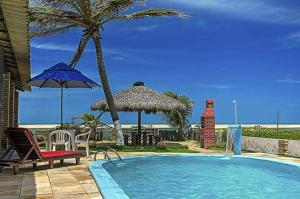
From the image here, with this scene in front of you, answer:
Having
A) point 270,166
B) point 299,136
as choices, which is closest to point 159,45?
point 299,136

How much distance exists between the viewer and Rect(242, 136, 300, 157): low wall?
580 inches

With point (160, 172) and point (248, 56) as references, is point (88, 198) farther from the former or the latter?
point (248, 56)

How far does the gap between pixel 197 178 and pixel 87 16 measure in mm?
9107

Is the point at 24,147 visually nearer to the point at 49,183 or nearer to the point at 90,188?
the point at 49,183

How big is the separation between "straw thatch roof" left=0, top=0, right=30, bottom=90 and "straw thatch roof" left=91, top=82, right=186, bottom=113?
277 inches

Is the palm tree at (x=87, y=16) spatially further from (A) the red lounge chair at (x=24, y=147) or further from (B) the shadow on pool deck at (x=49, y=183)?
(B) the shadow on pool deck at (x=49, y=183)

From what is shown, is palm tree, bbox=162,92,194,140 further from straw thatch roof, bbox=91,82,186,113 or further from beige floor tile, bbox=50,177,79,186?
beige floor tile, bbox=50,177,79,186

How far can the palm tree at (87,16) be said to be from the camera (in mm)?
17125

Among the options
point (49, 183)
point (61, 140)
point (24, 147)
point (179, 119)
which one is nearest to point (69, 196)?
point (49, 183)

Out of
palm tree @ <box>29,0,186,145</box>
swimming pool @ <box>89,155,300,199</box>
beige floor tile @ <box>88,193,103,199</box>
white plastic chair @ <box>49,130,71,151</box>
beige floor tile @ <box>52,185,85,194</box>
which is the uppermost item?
palm tree @ <box>29,0,186,145</box>

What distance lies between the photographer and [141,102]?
21.5 meters

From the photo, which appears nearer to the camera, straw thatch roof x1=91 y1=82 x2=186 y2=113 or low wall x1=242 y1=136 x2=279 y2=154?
low wall x1=242 y1=136 x2=279 y2=154

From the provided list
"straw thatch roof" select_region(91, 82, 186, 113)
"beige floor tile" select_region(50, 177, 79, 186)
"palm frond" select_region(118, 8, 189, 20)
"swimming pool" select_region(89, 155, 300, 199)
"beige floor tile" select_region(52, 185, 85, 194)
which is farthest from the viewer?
"straw thatch roof" select_region(91, 82, 186, 113)

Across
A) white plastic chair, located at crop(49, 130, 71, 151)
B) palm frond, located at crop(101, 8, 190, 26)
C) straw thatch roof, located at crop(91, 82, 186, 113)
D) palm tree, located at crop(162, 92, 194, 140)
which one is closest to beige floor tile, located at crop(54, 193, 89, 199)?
white plastic chair, located at crop(49, 130, 71, 151)
